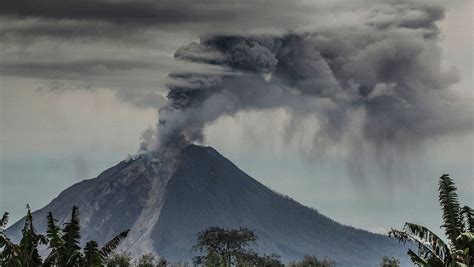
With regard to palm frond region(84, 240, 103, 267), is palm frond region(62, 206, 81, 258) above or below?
above

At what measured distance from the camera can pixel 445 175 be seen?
22.6m

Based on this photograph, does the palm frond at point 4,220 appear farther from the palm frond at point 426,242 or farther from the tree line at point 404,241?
the palm frond at point 426,242

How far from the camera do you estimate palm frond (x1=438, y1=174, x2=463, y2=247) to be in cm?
2245

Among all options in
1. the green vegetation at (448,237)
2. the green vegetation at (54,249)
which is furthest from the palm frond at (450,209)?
the green vegetation at (54,249)

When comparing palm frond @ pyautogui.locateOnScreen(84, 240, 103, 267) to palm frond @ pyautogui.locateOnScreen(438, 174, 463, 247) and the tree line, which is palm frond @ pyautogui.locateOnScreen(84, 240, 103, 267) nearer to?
the tree line

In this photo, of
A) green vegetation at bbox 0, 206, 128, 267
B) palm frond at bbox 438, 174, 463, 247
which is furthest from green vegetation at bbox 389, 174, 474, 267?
green vegetation at bbox 0, 206, 128, 267

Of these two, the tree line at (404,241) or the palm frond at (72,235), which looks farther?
the palm frond at (72,235)

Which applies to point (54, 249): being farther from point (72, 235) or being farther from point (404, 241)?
point (404, 241)

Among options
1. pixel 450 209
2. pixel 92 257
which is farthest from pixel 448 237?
pixel 92 257

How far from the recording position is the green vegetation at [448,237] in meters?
21.1

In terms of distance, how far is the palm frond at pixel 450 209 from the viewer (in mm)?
22453

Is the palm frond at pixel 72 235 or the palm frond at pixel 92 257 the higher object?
the palm frond at pixel 72 235

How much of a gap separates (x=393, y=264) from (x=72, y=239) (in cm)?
7818

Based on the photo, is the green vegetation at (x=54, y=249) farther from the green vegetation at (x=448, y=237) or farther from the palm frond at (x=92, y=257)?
the green vegetation at (x=448, y=237)
